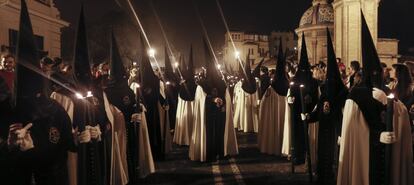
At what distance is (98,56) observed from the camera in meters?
42.5

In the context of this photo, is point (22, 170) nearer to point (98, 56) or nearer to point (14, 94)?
point (14, 94)

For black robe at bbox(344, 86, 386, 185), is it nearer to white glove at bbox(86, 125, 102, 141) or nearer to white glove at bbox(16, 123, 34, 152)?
white glove at bbox(86, 125, 102, 141)

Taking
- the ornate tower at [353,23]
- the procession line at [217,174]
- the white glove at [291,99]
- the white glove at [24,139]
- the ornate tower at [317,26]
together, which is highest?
the ornate tower at [317,26]

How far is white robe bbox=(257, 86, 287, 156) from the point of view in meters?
10.2

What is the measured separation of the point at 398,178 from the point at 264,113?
4859mm

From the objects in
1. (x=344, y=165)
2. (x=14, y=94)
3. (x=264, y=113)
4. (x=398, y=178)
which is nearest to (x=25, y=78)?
(x=14, y=94)

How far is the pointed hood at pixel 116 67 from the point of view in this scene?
6.41m

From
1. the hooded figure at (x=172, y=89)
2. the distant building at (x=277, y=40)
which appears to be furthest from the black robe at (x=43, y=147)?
the distant building at (x=277, y=40)

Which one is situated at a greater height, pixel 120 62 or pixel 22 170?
pixel 120 62

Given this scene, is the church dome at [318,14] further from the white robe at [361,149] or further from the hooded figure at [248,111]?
the white robe at [361,149]

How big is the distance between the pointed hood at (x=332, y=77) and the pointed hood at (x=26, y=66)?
4219 millimetres

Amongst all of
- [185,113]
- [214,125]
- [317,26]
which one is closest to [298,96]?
[214,125]

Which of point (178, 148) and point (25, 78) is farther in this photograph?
point (178, 148)

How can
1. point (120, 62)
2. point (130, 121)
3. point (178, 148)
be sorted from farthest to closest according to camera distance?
point (178, 148)
point (130, 121)
point (120, 62)
